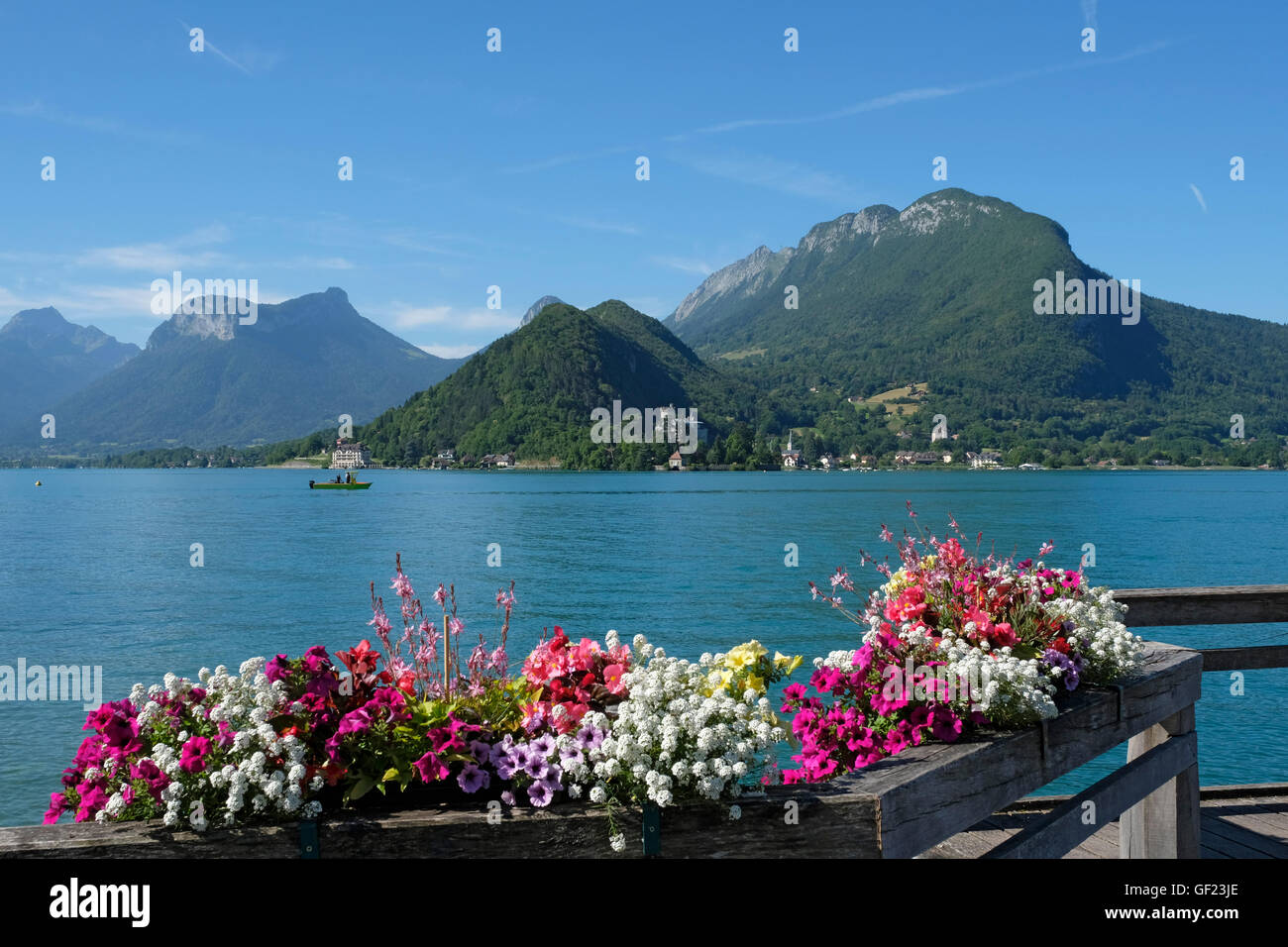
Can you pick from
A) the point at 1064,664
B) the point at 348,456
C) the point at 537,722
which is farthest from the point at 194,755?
the point at 348,456

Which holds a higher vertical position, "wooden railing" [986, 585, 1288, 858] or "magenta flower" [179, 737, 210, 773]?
"magenta flower" [179, 737, 210, 773]

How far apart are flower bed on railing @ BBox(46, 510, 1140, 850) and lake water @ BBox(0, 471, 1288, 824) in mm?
11524

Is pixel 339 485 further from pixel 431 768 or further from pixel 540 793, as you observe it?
pixel 540 793

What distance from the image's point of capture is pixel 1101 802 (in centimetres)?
353

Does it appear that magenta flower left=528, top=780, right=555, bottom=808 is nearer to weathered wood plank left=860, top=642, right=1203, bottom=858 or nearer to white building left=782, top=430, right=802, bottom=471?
weathered wood plank left=860, top=642, right=1203, bottom=858

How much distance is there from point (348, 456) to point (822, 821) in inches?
7465

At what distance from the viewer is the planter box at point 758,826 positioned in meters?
2.38

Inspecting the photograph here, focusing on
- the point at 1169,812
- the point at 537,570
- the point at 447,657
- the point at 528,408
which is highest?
the point at 528,408

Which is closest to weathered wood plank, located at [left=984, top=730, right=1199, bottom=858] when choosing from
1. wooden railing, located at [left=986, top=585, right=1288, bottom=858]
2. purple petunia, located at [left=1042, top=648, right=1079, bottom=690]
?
wooden railing, located at [left=986, top=585, right=1288, bottom=858]

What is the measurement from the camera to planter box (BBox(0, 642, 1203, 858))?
238cm

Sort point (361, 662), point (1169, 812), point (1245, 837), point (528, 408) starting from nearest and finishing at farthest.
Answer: point (361, 662), point (1169, 812), point (1245, 837), point (528, 408)

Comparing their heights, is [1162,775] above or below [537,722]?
below

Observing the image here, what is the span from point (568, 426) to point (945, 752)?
578 feet
